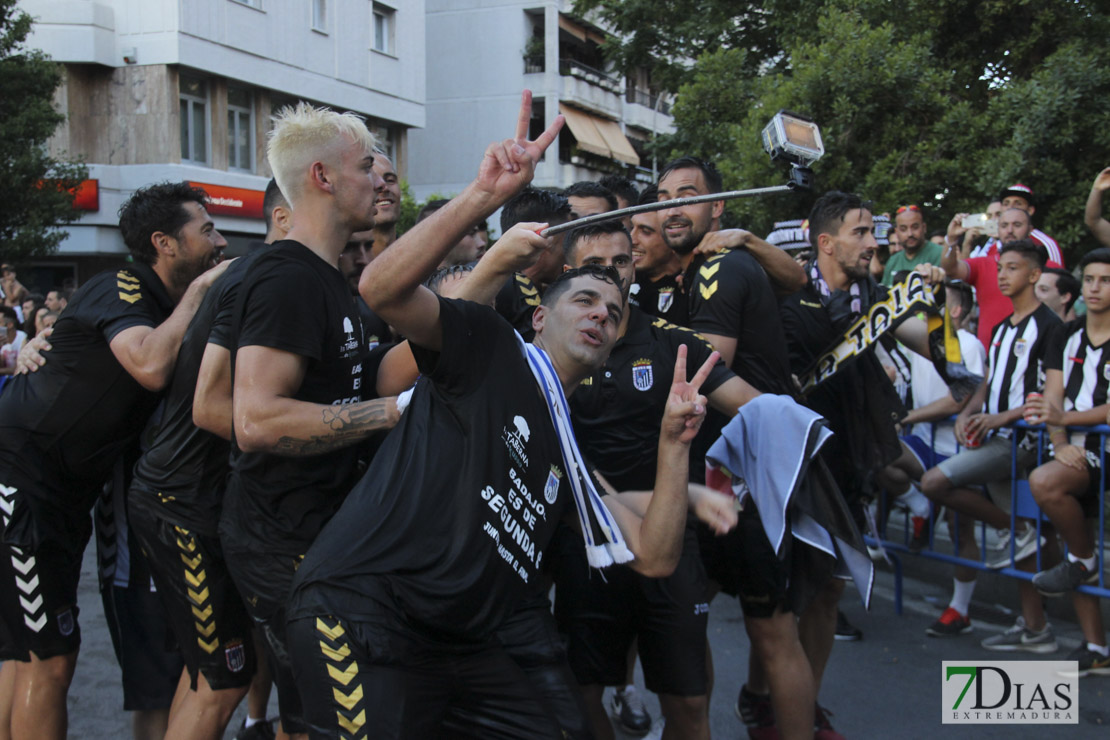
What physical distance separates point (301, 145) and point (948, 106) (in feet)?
30.1

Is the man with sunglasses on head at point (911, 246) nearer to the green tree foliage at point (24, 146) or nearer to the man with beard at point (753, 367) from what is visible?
the man with beard at point (753, 367)

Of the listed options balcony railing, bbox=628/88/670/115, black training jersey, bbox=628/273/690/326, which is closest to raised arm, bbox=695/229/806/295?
black training jersey, bbox=628/273/690/326

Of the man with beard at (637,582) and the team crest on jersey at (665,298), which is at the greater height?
the team crest on jersey at (665,298)

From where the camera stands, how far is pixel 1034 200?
31.9 feet

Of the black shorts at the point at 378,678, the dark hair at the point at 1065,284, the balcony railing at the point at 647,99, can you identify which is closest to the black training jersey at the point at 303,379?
the black shorts at the point at 378,678

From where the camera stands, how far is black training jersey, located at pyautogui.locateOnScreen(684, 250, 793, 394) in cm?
419

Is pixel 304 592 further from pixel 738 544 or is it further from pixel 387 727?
pixel 738 544

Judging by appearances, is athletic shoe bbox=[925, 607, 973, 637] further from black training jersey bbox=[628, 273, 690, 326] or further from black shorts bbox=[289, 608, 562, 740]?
black shorts bbox=[289, 608, 562, 740]

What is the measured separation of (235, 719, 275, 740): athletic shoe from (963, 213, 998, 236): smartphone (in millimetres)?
6183

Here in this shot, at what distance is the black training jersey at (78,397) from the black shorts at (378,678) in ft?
5.84

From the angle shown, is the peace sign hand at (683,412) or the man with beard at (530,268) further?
the man with beard at (530,268)

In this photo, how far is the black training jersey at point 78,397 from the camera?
3809 mm

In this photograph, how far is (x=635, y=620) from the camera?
3.80 metres

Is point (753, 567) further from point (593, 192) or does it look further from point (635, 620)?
point (593, 192)
